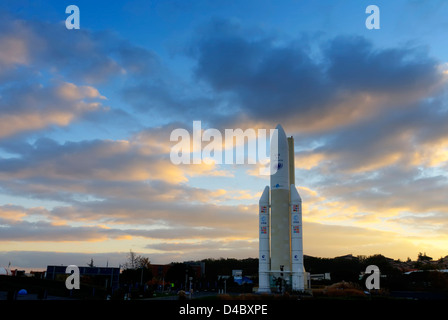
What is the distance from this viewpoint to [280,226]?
197ft

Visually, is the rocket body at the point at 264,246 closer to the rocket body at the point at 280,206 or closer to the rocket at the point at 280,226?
the rocket at the point at 280,226

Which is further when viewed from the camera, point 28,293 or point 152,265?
point 152,265

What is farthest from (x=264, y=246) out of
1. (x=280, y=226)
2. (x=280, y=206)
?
(x=280, y=206)

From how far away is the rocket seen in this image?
5747cm

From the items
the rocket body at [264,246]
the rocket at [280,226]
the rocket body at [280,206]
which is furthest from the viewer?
the rocket body at [280,206]

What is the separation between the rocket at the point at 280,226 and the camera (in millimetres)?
57469

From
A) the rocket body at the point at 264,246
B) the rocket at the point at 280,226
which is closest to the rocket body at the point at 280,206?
the rocket at the point at 280,226

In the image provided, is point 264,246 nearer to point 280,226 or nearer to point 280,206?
point 280,226

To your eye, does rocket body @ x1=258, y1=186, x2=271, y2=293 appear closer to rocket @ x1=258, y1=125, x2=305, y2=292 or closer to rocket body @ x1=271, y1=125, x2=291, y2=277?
rocket @ x1=258, y1=125, x2=305, y2=292
